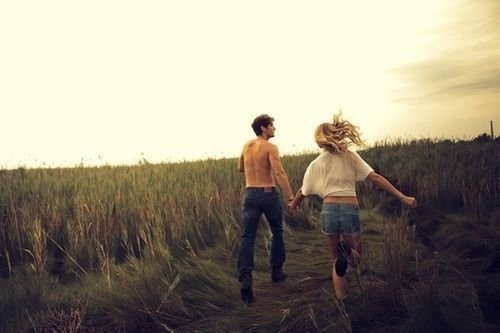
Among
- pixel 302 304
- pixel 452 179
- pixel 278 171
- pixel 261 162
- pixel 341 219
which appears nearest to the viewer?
pixel 341 219

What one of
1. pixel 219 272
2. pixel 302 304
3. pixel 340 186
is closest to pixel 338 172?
pixel 340 186

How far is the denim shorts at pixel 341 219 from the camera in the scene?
14.8 feet

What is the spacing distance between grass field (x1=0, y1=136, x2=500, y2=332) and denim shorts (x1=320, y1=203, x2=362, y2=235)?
0.37m

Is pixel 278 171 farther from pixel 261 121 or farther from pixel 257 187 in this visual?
pixel 261 121

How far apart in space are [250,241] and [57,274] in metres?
2.69

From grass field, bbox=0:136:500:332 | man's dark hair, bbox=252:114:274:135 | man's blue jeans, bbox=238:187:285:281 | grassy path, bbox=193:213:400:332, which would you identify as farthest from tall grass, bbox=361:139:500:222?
man's dark hair, bbox=252:114:274:135

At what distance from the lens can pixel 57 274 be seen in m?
6.76

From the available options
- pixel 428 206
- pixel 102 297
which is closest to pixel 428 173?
pixel 428 206

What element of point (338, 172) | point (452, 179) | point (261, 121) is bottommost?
point (452, 179)

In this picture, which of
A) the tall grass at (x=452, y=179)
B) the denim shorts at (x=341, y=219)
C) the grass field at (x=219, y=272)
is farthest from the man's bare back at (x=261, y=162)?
the tall grass at (x=452, y=179)

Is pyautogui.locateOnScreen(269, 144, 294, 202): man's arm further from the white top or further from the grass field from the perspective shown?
the grass field

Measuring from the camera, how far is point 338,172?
15.1ft

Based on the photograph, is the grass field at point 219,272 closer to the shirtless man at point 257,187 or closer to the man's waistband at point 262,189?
the shirtless man at point 257,187

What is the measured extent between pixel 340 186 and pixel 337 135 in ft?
1.38
